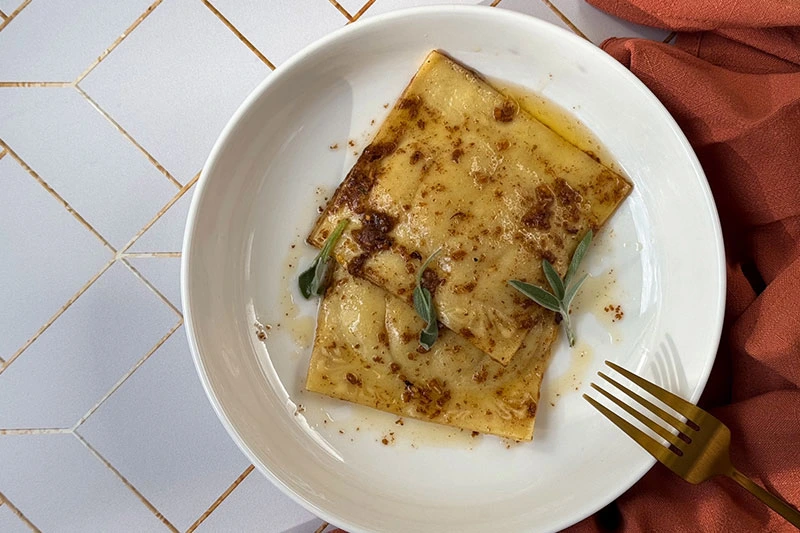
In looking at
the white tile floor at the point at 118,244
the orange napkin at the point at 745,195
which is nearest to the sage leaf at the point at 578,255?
the orange napkin at the point at 745,195

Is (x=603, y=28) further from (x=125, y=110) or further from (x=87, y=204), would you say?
(x=87, y=204)

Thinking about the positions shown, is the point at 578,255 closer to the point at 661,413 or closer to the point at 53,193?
the point at 661,413

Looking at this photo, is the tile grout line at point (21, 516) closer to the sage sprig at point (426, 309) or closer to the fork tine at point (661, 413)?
the sage sprig at point (426, 309)

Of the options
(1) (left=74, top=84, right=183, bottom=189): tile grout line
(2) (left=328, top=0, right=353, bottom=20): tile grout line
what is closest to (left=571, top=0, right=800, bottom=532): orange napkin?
(2) (left=328, top=0, right=353, bottom=20): tile grout line

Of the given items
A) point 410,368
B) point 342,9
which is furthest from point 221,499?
point 342,9

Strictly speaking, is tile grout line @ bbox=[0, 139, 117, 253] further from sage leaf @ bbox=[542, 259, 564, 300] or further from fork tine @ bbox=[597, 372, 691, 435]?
fork tine @ bbox=[597, 372, 691, 435]

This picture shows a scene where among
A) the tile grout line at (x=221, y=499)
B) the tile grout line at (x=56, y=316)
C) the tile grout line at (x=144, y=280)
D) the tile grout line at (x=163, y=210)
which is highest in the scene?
the tile grout line at (x=163, y=210)

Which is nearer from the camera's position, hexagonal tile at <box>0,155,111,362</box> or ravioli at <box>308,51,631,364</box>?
ravioli at <box>308,51,631,364</box>
